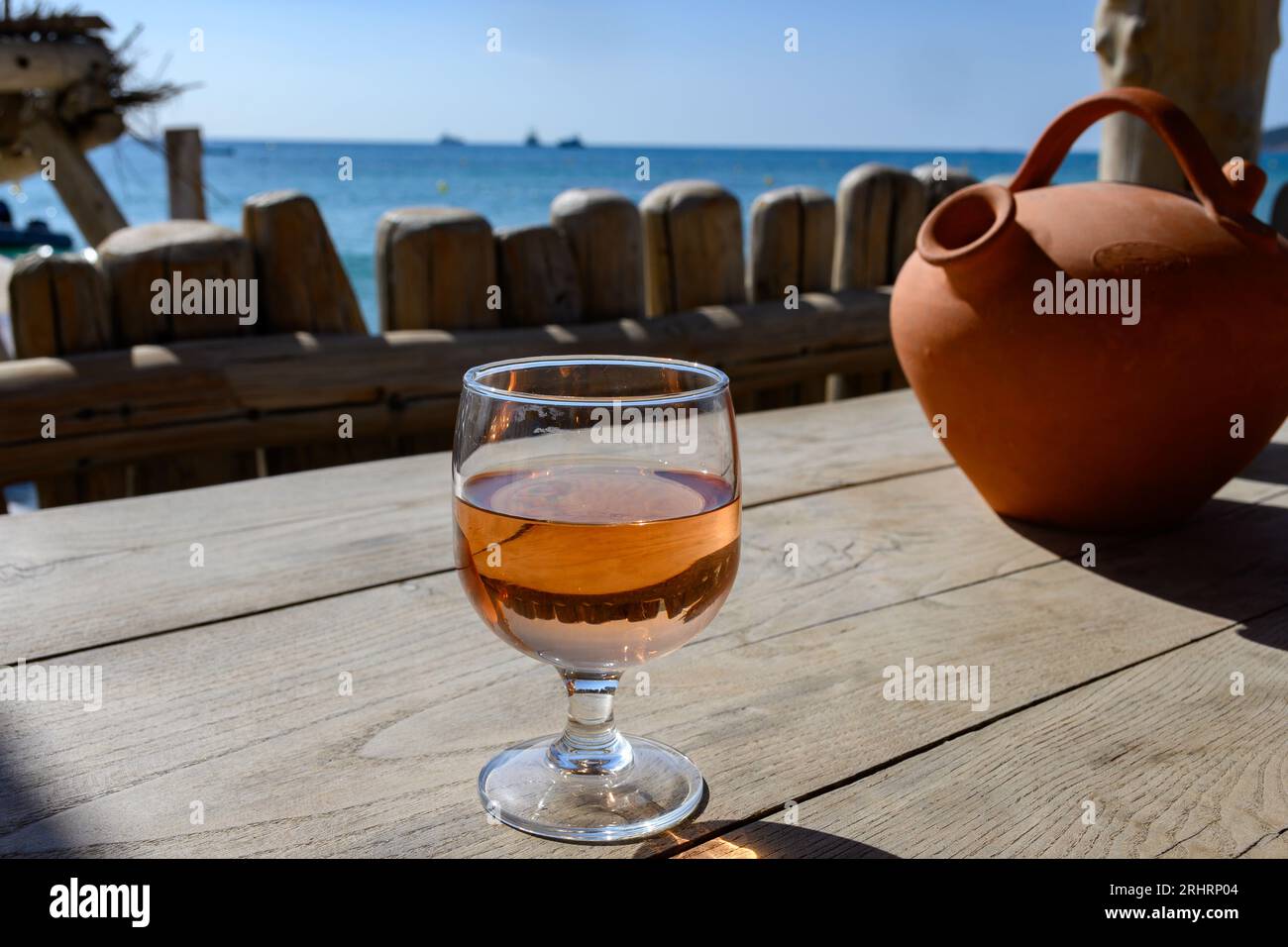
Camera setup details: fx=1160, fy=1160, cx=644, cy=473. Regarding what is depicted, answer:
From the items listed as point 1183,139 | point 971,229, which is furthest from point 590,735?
point 1183,139

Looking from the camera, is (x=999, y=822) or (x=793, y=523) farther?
(x=793, y=523)

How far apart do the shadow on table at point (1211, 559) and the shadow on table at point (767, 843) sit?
65 cm

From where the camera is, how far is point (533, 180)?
54688 mm

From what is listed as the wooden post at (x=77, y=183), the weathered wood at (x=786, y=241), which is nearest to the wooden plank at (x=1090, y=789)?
the weathered wood at (x=786, y=241)

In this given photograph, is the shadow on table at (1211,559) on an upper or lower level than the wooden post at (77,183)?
lower

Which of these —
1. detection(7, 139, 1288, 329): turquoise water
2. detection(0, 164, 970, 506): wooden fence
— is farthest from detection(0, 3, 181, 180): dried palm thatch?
detection(7, 139, 1288, 329): turquoise water

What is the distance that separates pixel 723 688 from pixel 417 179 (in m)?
55.1

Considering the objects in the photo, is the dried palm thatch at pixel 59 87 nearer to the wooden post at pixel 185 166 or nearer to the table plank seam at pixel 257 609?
the wooden post at pixel 185 166

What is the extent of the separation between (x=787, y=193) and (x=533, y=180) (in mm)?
53309

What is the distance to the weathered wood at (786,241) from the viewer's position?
10.8ft

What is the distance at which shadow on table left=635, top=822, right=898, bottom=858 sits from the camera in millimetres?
819
